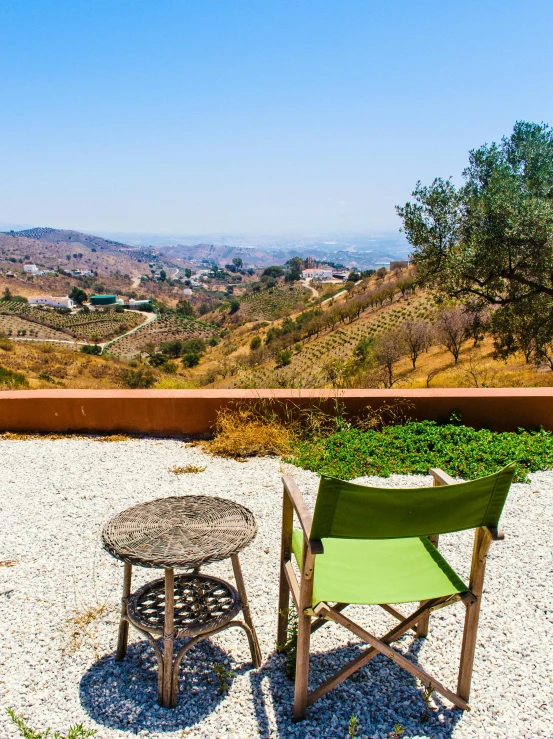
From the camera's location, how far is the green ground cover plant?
4.53m

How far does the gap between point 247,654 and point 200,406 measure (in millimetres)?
3229

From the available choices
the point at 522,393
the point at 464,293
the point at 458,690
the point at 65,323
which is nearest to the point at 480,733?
the point at 458,690

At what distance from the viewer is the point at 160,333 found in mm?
70000

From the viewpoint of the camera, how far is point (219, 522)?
2.42m

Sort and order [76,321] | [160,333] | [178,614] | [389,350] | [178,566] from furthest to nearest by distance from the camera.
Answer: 1. [76,321]
2. [160,333]
3. [389,350]
4. [178,614]
5. [178,566]

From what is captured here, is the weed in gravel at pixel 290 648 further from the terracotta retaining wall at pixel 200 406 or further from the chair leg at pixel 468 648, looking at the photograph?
the terracotta retaining wall at pixel 200 406

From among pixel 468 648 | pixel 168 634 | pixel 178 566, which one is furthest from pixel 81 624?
pixel 468 648

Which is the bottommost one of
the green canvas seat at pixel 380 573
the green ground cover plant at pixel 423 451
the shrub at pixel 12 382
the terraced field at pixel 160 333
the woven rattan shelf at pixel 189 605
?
the terraced field at pixel 160 333

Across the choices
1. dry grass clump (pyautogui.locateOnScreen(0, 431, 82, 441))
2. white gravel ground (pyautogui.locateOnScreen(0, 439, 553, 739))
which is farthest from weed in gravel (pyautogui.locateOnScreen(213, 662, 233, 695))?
dry grass clump (pyautogui.locateOnScreen(0, 431, 82, 441))

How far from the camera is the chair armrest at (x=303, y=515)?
1759mm

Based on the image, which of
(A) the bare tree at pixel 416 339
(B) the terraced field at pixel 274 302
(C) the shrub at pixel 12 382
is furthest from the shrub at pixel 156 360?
(C) the shrub at pixel 12 382

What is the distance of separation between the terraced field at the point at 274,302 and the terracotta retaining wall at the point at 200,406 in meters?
61.8

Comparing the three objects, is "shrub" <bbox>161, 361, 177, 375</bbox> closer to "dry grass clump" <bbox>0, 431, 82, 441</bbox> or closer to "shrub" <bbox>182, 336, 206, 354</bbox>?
"shrub" <bbox>182, 336, 206, 354</bbox>

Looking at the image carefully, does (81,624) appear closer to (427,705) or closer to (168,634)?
(168,634)
